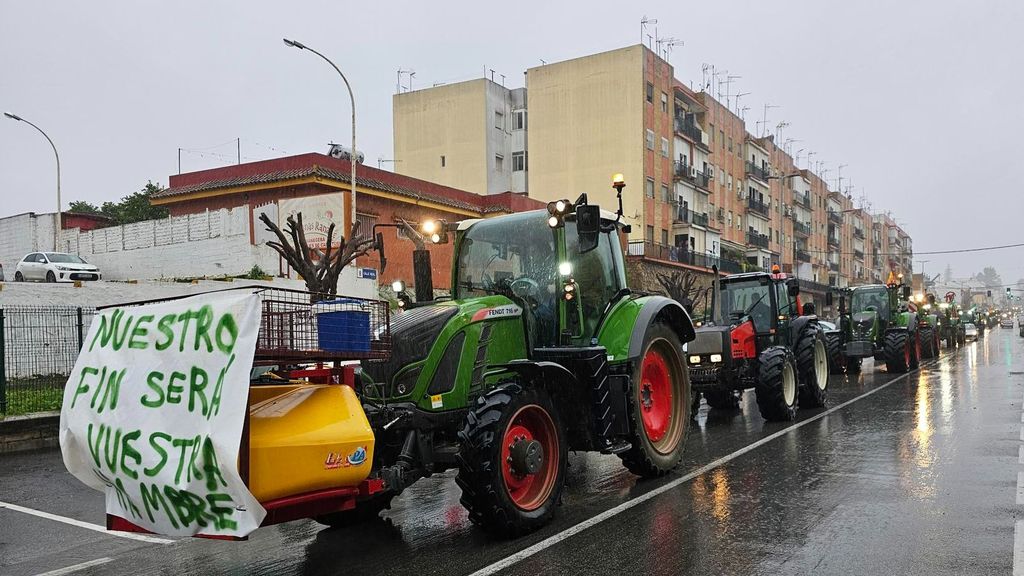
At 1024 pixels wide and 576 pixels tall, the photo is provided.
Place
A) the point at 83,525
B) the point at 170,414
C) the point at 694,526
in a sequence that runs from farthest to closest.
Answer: the point at 83,525, the point at 694,526, the point at 170,414

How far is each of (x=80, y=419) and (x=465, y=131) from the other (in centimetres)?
4724

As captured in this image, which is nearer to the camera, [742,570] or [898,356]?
[742,570]

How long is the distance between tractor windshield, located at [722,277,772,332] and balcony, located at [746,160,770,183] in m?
49.3

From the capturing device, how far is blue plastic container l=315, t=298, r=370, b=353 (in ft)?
15.9

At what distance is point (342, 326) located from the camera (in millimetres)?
4949

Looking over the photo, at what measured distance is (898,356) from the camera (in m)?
20.2

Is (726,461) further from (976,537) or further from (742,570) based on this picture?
(742,570)

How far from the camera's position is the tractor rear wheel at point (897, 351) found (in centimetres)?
2022

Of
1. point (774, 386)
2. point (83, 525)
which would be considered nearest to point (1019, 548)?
point (774, 386)

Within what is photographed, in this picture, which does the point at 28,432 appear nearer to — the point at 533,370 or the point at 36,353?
the point at 36,353

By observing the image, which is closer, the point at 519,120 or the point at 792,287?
the point at 792,287

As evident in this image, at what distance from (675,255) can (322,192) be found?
77.6 feet

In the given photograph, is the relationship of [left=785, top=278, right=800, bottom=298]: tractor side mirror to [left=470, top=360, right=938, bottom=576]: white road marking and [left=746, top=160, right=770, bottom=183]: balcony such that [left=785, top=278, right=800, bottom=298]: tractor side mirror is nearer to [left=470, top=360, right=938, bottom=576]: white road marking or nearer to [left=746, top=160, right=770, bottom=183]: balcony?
[left=470, top=360, right=938, bottom=576]: white road marking

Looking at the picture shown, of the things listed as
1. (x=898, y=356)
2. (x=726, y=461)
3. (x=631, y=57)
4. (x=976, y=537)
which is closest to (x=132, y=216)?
(x=631, y=57)
